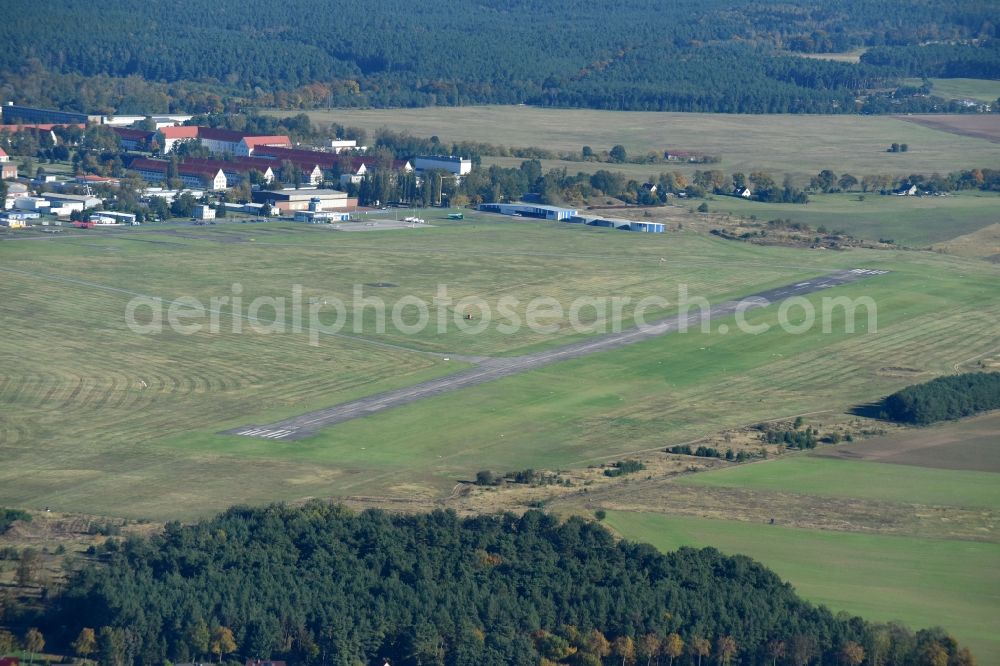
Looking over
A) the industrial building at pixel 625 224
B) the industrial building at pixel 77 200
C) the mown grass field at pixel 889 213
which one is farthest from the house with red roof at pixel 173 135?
the mown grass field at pixel 889 213

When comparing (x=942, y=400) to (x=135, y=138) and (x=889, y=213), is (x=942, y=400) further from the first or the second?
(x=135, y=138)

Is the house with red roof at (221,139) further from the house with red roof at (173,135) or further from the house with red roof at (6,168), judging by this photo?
the house with red roof at (6,168)

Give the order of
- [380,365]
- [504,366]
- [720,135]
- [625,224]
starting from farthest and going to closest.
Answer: [720,135] → [625,224] → [504,366] → [380,365]

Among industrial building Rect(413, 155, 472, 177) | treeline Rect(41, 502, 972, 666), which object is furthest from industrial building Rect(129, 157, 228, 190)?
treeline Rect(41, 502, 972, 666)

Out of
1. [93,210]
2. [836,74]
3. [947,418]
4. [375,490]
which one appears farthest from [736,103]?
[375,490]

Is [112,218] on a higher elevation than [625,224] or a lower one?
lower

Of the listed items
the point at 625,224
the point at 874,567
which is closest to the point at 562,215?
the point at 625,224
